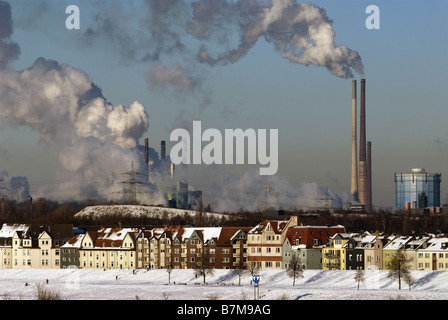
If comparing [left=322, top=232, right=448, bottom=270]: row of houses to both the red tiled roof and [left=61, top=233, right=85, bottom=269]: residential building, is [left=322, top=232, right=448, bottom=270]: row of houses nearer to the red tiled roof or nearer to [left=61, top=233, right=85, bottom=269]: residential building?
the red tiled roof

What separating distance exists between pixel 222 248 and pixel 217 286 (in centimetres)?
3173

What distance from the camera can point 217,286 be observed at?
114 m

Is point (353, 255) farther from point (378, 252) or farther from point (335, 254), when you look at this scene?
point (378, 252)

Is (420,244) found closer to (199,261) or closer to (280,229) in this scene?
(280,229)

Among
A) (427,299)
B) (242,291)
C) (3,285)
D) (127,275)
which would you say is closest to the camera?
(427,299)

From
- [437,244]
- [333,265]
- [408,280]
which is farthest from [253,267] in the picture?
[408,280]

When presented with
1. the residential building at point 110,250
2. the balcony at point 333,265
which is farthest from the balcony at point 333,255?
the residential building at point 110,250

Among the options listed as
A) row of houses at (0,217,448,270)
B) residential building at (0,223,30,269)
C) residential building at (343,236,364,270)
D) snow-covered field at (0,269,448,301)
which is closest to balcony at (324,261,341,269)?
row of houses at (0,217,448,270)

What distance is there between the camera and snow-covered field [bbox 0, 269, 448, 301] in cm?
9738

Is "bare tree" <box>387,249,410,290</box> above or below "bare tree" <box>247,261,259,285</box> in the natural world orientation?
above

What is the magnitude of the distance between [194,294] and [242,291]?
525cm

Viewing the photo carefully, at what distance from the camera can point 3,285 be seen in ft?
395

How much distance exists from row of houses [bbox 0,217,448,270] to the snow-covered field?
5009mm
